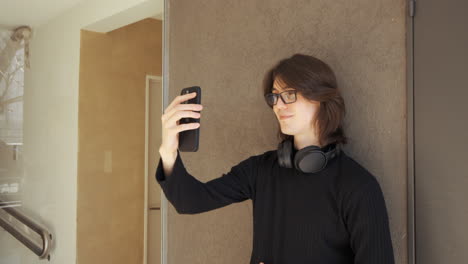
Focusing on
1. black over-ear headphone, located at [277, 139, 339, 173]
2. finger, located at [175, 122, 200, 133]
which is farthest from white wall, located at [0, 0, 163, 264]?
black over-ear headphone, located at [277, 139, 339, 173]

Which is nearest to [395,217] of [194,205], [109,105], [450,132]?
[450,132]

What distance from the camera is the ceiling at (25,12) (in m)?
2.39

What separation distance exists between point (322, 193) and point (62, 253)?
2698 mm

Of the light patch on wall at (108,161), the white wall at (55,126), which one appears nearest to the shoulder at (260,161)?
the white wall at (55,126)

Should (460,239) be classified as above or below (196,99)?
below

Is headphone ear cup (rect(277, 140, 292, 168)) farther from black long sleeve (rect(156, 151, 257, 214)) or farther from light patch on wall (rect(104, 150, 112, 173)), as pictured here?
light patch on wall (rect(104, 150, 112, 173))

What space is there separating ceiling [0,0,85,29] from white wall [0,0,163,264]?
73 mm

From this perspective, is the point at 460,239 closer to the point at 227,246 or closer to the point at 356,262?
the point at 356,262

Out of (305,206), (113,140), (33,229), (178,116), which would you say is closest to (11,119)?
(33,229)

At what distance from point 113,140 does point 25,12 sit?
1.25 m

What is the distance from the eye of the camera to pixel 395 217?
1.22 metres

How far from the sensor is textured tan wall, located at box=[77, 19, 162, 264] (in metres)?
3.12

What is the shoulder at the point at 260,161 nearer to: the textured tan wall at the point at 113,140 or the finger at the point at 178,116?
the finger at the point at 178,116

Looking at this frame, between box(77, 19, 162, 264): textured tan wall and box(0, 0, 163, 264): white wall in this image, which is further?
box(77, 19, 162, 264): textured tan wall
